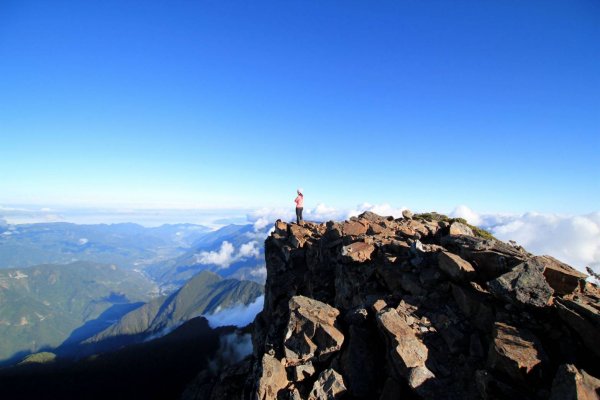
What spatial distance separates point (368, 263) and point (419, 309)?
330 inches

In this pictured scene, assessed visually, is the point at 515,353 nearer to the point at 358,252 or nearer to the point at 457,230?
the point at 358,252

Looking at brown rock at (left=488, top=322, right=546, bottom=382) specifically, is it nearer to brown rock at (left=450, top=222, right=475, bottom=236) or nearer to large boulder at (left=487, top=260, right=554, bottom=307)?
large boulder at (left=487, top=260, right=554, bottom=307)

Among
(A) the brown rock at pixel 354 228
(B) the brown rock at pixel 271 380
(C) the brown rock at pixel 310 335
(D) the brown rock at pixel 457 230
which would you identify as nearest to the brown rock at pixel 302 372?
(C) the brown rock at pixel 310 335

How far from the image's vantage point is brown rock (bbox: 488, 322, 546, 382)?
13.4 metres

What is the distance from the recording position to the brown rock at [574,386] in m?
10.9

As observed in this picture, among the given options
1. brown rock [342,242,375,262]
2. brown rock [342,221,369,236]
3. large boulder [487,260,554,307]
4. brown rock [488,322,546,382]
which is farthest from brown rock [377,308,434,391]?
brown rock [342,221,369,236]

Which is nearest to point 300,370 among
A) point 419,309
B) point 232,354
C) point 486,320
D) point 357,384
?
point 357,384

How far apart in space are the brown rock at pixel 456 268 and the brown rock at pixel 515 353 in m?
4.56

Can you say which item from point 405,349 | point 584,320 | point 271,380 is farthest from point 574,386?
point 271,380

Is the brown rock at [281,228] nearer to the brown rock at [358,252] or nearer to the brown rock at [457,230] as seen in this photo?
the brown rock at [358,252]

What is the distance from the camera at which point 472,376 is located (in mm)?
14695

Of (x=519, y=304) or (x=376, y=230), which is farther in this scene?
(x=376, y=230)

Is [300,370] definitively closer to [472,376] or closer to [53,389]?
[472,376]

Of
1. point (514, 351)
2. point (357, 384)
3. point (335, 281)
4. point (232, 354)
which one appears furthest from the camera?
point (232, 354)
